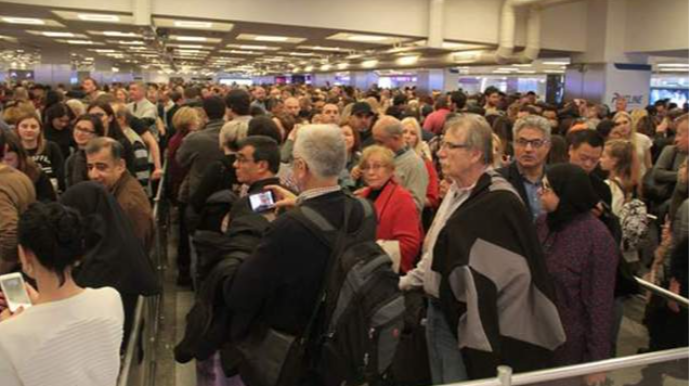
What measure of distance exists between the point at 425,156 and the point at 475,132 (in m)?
2.96

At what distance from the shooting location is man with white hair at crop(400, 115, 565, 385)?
97.6 inches

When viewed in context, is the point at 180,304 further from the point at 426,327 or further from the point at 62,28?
the point at 62,28

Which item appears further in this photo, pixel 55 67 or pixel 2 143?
pixel 55 67

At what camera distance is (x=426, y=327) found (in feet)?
9.89

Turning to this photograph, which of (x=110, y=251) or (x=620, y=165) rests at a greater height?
(x=620, y=165)

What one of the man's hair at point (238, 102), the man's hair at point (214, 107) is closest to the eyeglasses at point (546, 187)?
the man's hair at point (238, 102)

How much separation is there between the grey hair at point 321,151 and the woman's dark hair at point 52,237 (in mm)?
915

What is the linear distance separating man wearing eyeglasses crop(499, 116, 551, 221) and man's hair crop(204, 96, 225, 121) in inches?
123

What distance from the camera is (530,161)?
350cm

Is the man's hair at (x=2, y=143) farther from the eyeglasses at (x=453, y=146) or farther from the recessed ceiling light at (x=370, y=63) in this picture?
the recessed ceiling light at (x=370, y=63)

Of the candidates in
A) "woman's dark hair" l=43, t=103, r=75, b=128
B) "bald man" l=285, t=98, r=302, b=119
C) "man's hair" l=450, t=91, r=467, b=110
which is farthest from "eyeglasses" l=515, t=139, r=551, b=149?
"man's hair" l=450, t=91, r=467, b=110

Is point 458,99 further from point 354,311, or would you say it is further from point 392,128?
point 354,311

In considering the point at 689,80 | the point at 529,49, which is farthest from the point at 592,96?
the point at 689,80

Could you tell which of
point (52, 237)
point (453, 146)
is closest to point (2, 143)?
point (52, 237)
